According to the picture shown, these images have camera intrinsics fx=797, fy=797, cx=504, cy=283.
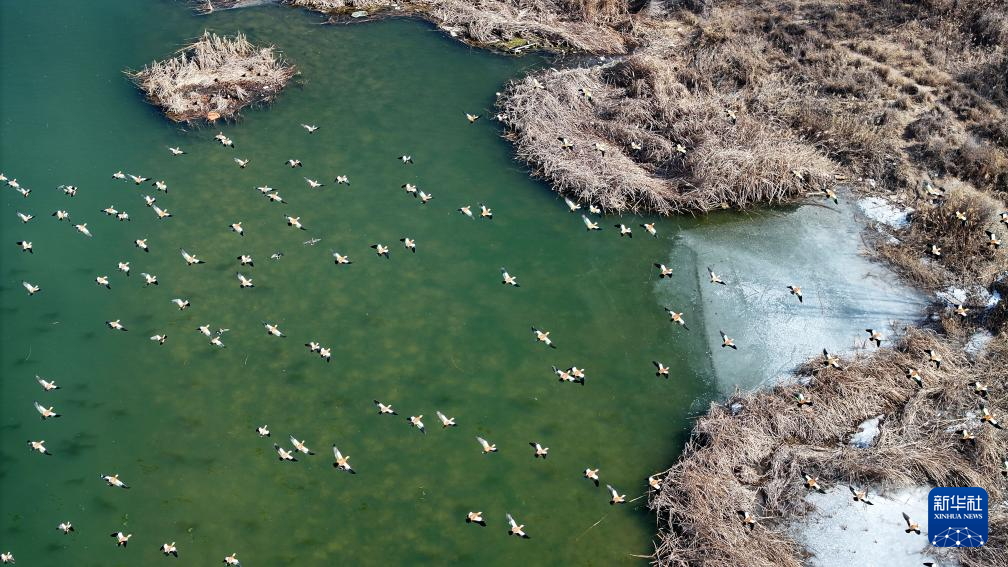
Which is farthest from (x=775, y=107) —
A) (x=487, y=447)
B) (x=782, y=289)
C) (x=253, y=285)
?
(x=253, y=285)

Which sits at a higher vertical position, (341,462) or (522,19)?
(522,19)

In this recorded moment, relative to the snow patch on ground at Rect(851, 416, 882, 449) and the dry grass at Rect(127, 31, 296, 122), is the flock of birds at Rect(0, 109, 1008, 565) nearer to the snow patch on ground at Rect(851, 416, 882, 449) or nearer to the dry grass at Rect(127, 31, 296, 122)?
the snow patch on ground at Rect(851, 416, 882, 449)

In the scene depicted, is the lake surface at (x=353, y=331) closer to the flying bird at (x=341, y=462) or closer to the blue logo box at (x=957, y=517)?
the flying bird at (x=341, y=462)

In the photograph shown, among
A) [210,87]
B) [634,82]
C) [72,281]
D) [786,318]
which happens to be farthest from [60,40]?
[786,318]

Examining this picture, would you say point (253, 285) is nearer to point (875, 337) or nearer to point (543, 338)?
point (543, 338)

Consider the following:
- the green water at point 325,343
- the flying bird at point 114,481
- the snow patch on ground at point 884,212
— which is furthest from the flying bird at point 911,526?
the flying bird at point 114,481

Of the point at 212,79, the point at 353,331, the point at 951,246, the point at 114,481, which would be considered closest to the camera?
the point at 114,481

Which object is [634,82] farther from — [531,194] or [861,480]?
[861,480]
